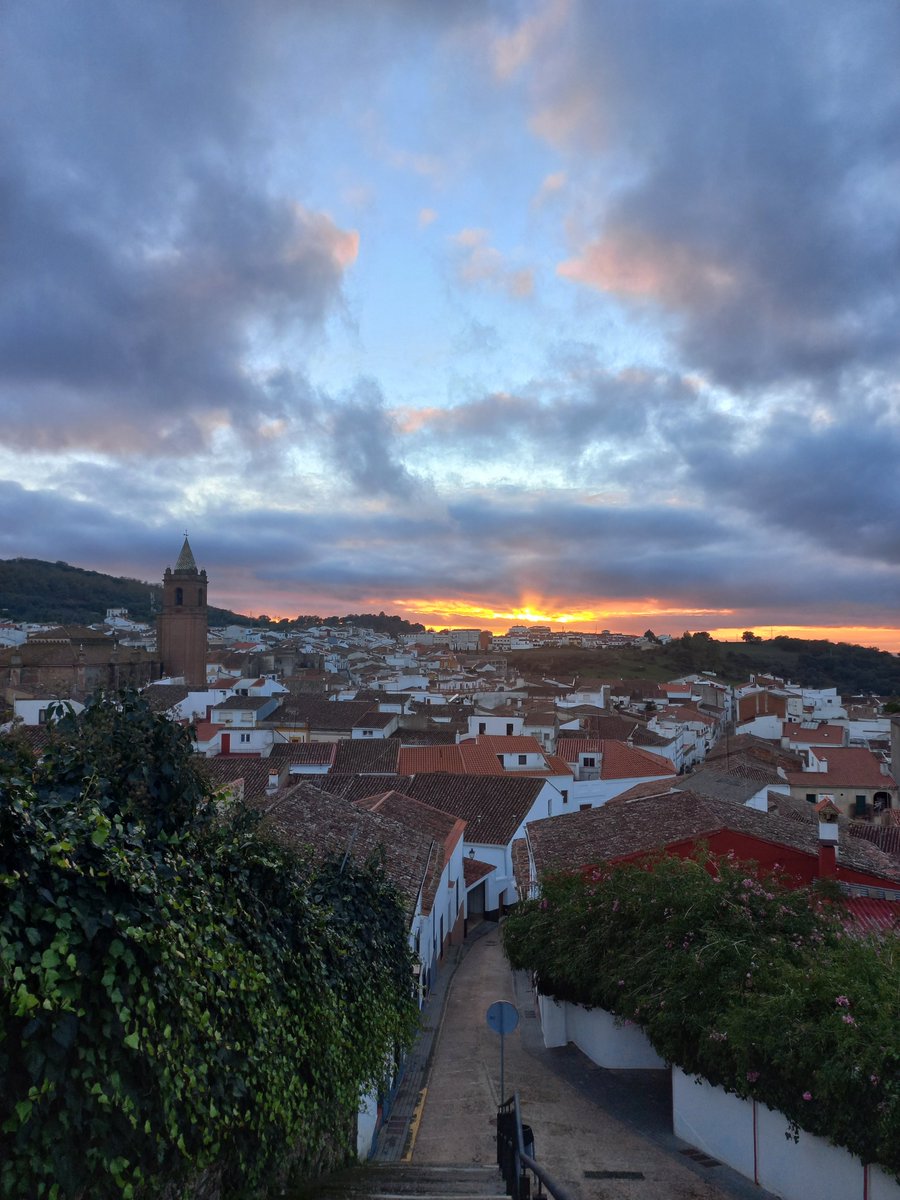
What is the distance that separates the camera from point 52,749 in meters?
Answer: 6.48

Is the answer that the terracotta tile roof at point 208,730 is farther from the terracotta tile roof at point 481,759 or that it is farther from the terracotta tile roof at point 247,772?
the terracotta tile roof at point 481,759

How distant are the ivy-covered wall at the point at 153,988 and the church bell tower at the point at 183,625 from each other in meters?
66.8


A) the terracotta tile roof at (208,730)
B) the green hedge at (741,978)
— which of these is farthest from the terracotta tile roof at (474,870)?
the terracotta tile roof at (208,730)

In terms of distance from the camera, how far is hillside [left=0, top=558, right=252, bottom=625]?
127m

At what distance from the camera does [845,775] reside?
4197 cm

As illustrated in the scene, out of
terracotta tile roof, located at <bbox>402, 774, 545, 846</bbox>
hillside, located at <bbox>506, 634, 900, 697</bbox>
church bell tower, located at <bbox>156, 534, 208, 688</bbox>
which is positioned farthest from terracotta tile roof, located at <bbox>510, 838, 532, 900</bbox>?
hillside, located at <bbox>506, 634, 900, 697</bbox>

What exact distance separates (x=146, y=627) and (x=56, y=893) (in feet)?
432

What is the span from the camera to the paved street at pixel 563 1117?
9047 mm

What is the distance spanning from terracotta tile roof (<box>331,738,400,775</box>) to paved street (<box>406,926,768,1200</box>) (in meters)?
19.1

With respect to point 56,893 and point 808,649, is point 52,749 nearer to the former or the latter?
point 56,893

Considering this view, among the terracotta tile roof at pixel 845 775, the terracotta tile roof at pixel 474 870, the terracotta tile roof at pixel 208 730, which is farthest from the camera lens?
the terracotta tile roof at pixel 845 775

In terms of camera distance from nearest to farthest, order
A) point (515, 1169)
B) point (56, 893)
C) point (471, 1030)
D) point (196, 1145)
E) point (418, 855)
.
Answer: point (56, 893) → point (196, 1145) → point (515, 1169) → point (471, 1030) → point (418, 855)

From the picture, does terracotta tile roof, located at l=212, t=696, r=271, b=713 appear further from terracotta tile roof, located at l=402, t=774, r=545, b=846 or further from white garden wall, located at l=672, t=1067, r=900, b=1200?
white garden wall, located at l=672, t=1067, r=900, b=1200

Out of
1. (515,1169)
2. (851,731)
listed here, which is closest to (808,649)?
(851,731)
